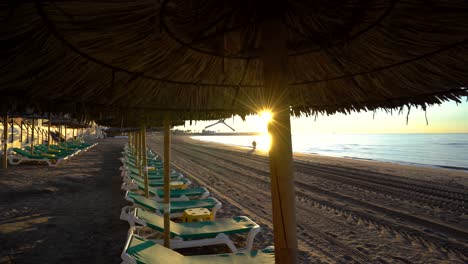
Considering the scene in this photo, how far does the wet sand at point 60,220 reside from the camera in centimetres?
413

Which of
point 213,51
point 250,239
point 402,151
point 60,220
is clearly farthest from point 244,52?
point 402,151

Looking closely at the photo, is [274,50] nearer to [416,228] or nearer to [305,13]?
[305,13]

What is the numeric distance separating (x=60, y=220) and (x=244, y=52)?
5569 millimetres

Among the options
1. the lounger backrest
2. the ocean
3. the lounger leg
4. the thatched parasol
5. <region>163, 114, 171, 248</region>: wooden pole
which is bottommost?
the ocean

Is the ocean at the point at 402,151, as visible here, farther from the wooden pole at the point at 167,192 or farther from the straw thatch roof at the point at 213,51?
the wooden pole at the point at 167,192

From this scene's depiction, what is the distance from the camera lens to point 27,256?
13.1 ft

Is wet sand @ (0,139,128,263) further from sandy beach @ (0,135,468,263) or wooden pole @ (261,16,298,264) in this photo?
wooden pole @ (261,16,298,264)

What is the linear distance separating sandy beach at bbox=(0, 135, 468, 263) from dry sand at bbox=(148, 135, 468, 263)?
0.02 meters

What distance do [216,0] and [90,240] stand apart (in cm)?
466

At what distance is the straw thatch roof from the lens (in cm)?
135

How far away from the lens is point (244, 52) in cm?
197

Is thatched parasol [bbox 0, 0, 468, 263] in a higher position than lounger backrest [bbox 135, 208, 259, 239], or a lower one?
higher

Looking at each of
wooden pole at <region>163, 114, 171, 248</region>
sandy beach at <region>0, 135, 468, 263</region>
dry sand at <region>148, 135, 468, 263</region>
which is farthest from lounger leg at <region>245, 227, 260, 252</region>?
wooden pole at <region>163, 114, 171, 248</region>

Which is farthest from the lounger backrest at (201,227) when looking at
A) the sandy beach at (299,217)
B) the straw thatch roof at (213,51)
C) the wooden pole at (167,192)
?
the straw thatch roof at (213,51)
